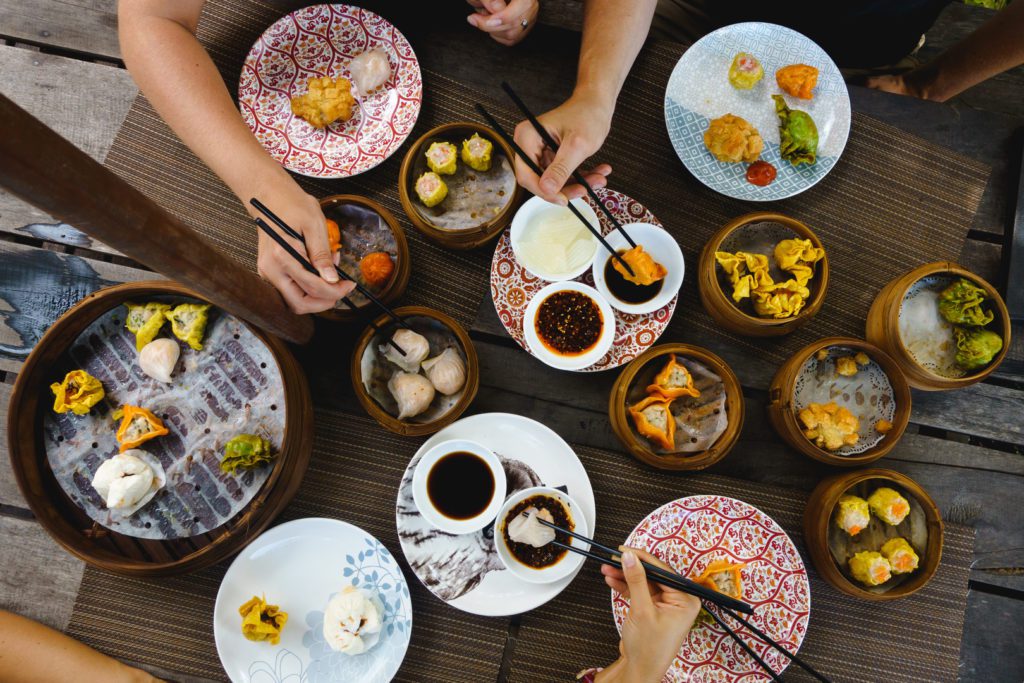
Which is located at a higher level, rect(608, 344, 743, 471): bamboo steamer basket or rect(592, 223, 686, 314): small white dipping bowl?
rect(592, 223, 686, 314): small white dipping bowl

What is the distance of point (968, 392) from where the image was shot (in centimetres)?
223

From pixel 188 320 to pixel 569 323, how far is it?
1252 mm

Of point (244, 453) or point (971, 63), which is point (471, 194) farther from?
point (971, 63)

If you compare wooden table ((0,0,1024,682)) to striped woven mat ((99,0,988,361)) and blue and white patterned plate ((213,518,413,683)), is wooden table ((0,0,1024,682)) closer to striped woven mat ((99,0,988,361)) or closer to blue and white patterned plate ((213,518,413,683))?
striped woven mat ((99,0,988,361))

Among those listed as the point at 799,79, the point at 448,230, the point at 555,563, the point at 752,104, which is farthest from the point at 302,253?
the point at 799,79

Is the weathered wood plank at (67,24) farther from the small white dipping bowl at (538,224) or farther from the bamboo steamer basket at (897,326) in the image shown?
the bamboo steamer basket at (897,326)

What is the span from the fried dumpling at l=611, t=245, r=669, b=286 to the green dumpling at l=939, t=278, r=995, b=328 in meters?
0.97

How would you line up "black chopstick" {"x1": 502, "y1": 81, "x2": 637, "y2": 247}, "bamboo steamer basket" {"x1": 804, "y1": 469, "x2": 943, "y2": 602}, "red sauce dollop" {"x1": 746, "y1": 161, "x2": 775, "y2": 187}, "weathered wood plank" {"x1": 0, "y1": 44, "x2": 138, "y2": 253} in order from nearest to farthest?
"black chopstick" {"x1": 502, "y1": 81, "x2": 637, "y2": 247} → "bamboo steamer basket" {"x1": 804, "y1": 469, "x2": 943, "y2": 602} → "red sauce dollop" {"x1": 746, "y1": 161, "x2": 775, "y2": 187} → "weathered wood plank" {"x1": 0, "y1": 44, "x2": 138, "y2": 253}

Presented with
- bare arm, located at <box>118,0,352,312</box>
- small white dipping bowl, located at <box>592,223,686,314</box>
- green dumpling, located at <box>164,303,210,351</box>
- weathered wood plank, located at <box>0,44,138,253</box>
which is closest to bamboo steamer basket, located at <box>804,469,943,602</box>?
small white dipping bowl, located at <box>592,223,686,314</box>

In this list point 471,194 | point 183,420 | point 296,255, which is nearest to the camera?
point 296,255

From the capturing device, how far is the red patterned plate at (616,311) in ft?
6.98

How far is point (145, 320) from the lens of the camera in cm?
194

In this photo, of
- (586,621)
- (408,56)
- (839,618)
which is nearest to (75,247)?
(408,56)

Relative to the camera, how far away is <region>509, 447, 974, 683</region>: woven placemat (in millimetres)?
2078
